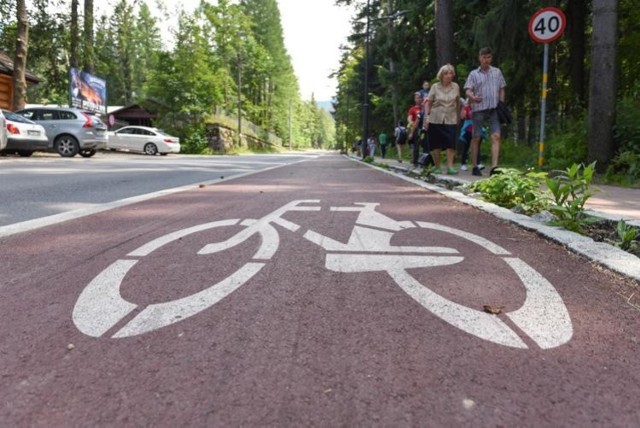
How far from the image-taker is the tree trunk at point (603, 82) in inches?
316

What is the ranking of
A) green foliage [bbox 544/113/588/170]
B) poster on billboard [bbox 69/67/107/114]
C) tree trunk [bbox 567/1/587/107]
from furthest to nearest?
poster on billboard [bbox 69/67/107/114], tree trunk [bbox 567/1/587/107], green foliage [bbox 544/113/588/170]

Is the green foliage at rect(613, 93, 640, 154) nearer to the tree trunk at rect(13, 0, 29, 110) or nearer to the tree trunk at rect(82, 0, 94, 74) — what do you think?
A: the tree trunk at rect(13, 0, 29, 110)

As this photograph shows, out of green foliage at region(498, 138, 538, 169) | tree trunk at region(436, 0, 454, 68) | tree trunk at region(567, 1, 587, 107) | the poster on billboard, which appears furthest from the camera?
the poster on billboard

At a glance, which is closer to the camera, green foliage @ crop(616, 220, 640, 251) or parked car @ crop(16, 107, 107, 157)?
green foliage @ crop(616, 220, 640, 251)

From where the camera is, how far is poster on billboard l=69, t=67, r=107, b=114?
25.6m

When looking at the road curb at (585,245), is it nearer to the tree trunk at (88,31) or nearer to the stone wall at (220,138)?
the tree trunk at (88,31)

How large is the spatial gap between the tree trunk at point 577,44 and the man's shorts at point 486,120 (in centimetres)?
664

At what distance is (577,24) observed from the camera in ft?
44.9

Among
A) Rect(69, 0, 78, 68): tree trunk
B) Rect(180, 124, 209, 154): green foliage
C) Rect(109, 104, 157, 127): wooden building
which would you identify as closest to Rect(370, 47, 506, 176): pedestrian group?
Rect(69, 0, 78, 68): tree trunk

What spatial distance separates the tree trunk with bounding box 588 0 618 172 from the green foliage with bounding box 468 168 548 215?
3.96m

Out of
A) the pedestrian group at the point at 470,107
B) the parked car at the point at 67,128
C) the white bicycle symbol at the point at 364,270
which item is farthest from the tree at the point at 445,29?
the parked car at the point at 67,128

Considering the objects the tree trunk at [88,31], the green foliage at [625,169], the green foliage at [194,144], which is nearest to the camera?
the green foliage at [625,169]

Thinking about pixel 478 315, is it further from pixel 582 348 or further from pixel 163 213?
pixel 163 213

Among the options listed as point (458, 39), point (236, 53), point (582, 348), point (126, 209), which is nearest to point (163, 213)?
point (126, 209)
